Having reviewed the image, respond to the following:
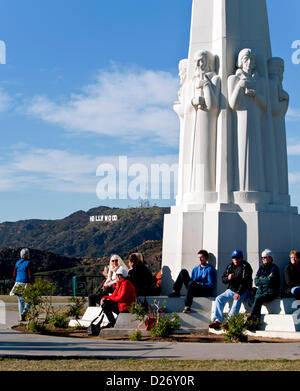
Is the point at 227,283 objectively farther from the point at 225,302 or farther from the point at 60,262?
the point at 60,262

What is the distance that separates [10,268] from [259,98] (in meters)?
28.3

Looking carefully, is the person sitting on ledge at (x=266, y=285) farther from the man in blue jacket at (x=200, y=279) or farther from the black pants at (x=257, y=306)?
the man in blue jacket at (x=200, y=279)

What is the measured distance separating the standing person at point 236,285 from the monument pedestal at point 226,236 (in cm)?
127

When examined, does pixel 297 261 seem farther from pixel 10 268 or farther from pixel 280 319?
pixel 10 268

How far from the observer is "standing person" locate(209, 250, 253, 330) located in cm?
1179

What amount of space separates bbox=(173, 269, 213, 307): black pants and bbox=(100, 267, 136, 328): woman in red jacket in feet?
3.94

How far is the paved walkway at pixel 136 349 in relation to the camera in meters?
8.55

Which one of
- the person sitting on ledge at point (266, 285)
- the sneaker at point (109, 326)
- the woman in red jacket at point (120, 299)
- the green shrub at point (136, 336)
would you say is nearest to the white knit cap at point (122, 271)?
the woman in red jacket at point (120, 299)

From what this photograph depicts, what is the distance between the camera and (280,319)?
11375mm

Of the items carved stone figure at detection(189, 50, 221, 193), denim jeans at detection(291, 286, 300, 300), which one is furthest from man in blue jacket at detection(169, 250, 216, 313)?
carved stone figure at detection(189, 50, 221, 193)

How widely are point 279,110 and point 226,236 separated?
3595 mm

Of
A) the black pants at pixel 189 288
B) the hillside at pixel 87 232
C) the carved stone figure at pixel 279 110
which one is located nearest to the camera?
the black pants at pixel 189 288

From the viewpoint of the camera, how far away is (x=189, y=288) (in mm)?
12438
